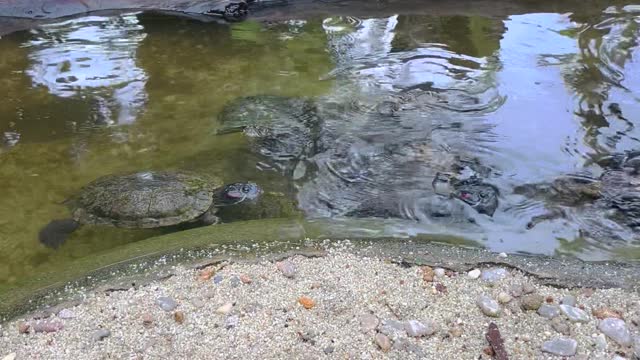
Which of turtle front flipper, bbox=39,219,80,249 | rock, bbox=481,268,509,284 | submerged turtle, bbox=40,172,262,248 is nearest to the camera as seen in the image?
rock, bbox=481,268,509,284

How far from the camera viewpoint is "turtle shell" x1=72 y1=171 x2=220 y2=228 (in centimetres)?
377

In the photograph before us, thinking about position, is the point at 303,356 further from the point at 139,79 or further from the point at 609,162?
the point at 139,79

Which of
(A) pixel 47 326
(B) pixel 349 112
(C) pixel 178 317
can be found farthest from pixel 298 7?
(A) pixel 47 326

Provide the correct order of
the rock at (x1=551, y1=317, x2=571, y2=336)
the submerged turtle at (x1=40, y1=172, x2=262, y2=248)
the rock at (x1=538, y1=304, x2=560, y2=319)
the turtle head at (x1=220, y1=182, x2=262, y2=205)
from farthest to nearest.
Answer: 1. the turtle head at (x1=220, y1=182, x2=262, y2=205)
2. the submerged turtle at (x1=40, y1=172, x2=262, y2=248)
3. the rock at (x1=538, y1=304, x2=560, y2=319)
4. the rock at (x1=551, y1=317, x2=571, y2=336)

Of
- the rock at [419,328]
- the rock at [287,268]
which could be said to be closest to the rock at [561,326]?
the rock at [419,328]

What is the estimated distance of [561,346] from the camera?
2566mm

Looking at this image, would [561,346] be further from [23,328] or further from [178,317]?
[23,328]

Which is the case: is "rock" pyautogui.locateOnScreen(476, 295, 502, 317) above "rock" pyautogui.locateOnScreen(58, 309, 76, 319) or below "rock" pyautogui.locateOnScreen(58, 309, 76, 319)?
above

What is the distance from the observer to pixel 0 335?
2762 millimetres

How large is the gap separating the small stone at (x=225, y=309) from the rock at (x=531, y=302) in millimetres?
1435

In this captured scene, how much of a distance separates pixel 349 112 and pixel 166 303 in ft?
8.92

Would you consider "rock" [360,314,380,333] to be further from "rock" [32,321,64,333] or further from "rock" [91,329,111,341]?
"rock" [32,321,64,333]

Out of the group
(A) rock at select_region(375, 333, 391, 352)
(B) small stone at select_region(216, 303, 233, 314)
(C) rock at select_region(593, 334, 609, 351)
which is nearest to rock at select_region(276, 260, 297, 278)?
(B) small stone at select_region(216, 303, 233, 314)

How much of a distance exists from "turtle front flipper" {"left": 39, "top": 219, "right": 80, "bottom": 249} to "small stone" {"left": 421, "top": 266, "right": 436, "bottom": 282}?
2264mm
